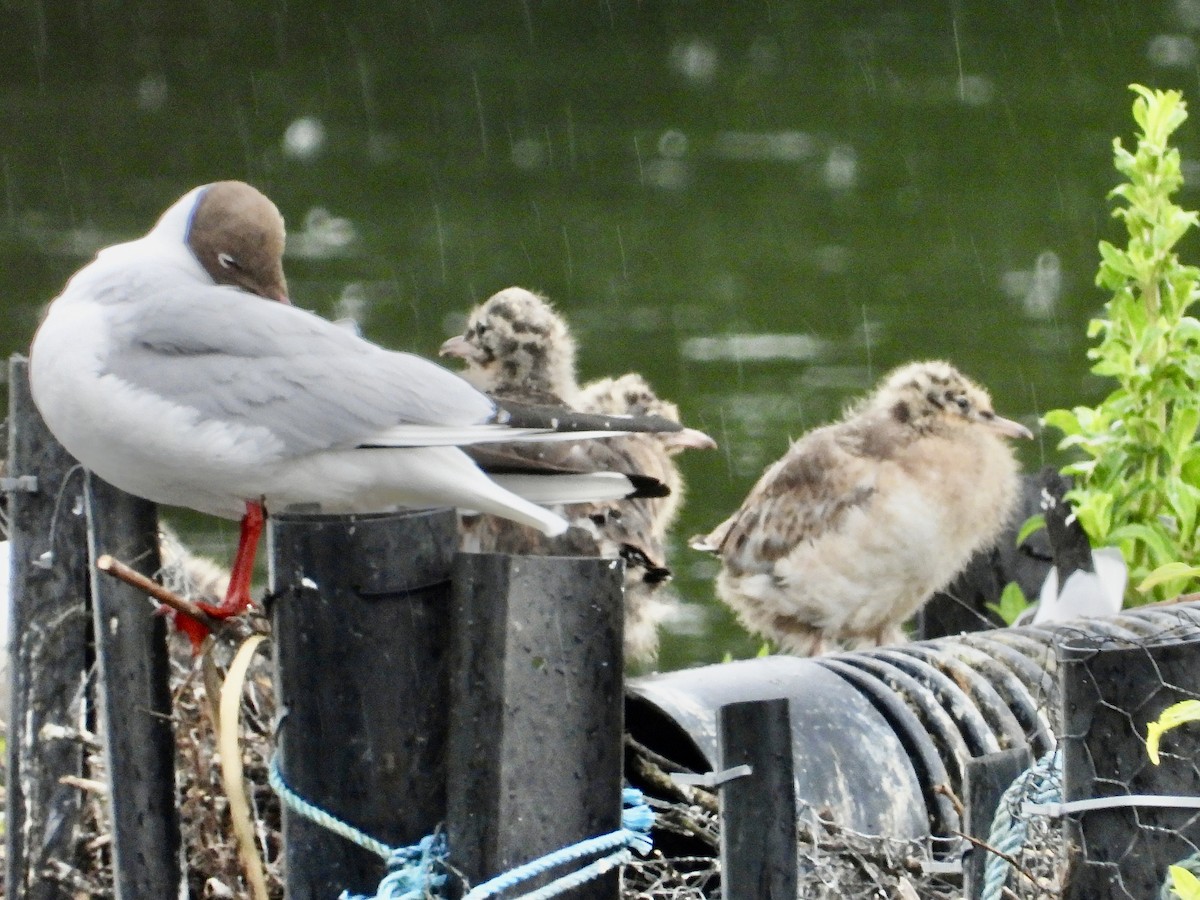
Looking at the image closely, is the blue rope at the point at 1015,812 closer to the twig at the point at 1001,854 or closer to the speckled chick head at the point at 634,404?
the twig at the point at 1001,854

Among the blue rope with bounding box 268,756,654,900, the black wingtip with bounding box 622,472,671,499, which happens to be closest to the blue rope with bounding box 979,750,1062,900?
the blue rope with bounding box 268,756,654,900

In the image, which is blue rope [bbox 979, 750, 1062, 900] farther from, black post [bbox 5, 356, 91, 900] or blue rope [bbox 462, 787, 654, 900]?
black post [bbox 5, 356, 91, 900]

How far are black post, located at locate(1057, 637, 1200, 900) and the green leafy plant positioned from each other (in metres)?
3.17

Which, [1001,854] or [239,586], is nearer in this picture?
[1001,854]

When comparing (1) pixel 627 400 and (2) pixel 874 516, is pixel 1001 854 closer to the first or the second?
(1) pixel 627 400

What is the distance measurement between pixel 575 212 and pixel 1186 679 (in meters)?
15.3

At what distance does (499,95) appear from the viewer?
795 inches

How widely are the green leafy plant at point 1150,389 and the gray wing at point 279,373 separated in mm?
2564

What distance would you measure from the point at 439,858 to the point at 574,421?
1189mm

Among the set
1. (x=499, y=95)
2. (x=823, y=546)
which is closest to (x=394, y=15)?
(x=499, y=95)

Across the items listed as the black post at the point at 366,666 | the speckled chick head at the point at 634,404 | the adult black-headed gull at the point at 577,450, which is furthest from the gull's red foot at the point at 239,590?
the speckled chick head at the point at 634,404

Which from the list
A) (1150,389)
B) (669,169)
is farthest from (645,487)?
(669,169)

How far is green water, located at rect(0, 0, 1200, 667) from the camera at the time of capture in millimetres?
14562

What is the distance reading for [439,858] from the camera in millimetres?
2619
